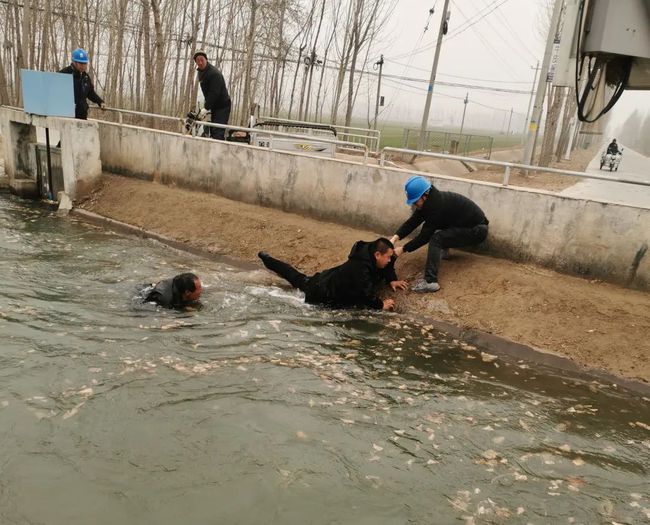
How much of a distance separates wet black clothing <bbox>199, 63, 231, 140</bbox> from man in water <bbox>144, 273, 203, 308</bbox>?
634cm

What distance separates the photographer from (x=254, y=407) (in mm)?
4730

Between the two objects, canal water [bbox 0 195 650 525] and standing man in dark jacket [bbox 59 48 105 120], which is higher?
standing man in dark jacket [bbox 59 48 105 120]

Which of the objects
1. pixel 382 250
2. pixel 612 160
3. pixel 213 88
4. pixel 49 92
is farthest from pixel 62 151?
pixel 612 160

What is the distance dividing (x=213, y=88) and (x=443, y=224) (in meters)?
6.72

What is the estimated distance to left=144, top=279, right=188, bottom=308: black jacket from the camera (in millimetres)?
6648

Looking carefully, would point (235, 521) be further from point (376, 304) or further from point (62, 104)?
point (62, 104)

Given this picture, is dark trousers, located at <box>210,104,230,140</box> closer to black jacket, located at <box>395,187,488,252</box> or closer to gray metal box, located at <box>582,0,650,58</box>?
black jacket, located at <box>395,187,488,252</box>

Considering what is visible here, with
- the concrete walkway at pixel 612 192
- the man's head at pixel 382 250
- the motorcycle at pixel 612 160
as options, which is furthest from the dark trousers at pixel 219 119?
the motorcycle at pixel 612 160

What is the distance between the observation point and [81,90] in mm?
11898

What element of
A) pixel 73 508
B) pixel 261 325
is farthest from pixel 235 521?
pixel 261 325

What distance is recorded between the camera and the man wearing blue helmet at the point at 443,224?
7344 mm

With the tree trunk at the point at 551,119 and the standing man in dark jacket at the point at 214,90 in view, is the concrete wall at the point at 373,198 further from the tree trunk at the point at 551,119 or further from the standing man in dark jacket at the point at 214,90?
the tree trunk at the point at 551,119

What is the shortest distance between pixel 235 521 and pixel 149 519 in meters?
0.56

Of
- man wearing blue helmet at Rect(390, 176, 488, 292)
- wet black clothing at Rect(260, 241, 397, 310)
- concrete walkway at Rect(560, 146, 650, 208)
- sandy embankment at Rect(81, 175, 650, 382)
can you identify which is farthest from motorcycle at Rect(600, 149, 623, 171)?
wet black clothing at Rect(260, 241, 397, 310)
